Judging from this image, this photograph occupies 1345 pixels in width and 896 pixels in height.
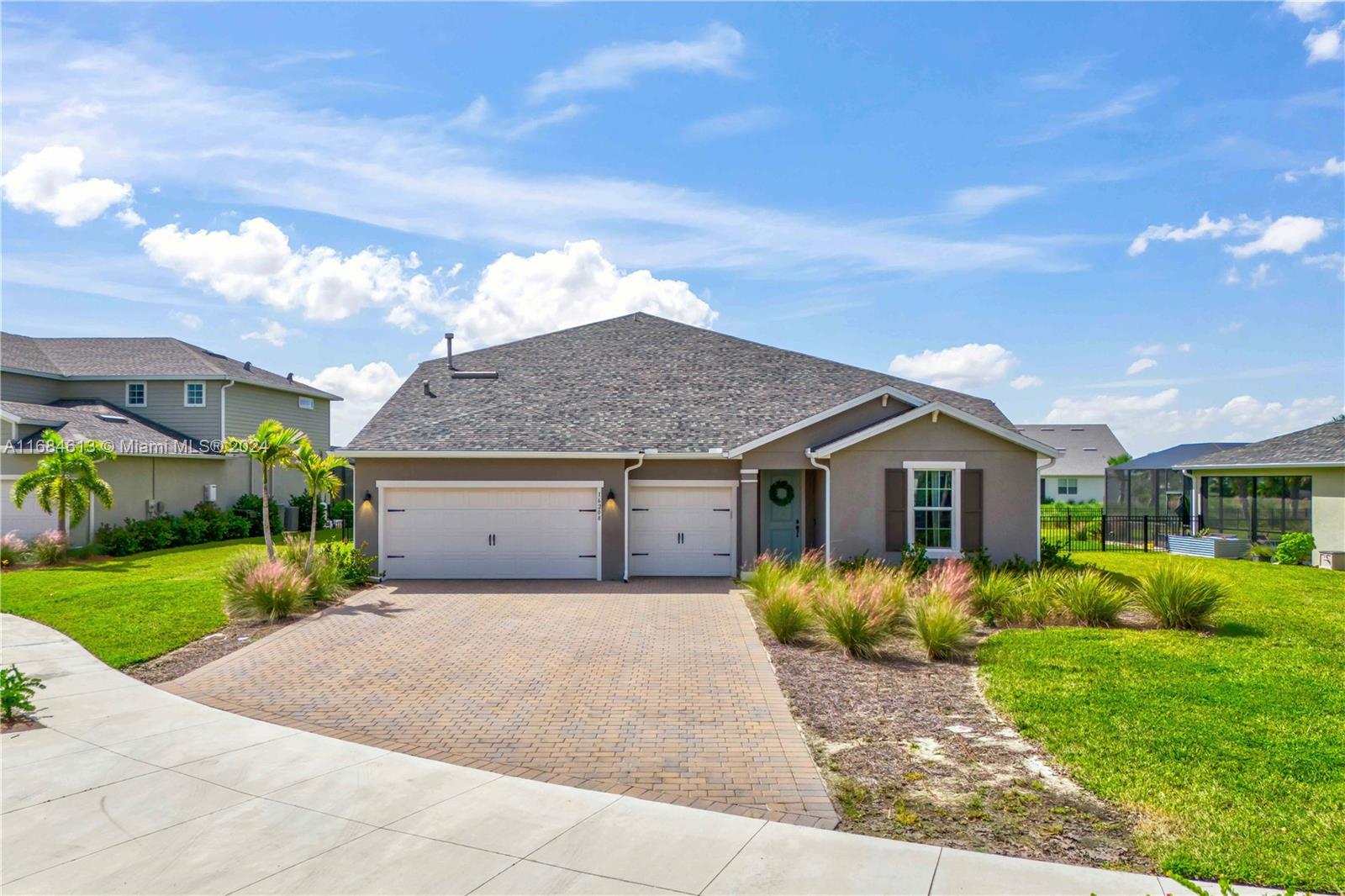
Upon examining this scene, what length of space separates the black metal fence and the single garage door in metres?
15.9

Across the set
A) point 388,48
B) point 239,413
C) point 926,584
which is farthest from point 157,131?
point 239,413

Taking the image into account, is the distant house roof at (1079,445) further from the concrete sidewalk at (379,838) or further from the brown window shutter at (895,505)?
the concrete sidewalk at (379,838)

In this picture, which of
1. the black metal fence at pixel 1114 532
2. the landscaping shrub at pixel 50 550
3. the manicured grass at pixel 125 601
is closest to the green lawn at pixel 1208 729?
the manicured grass at pixel 125 601

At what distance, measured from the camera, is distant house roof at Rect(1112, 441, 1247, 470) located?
101 ft

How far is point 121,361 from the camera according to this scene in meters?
29.7

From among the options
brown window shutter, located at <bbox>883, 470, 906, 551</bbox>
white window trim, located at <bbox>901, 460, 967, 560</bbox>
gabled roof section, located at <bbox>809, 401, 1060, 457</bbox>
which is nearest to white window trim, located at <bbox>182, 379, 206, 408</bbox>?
gabled roof section, located at <bbox>809, 401, 1060, 457</bbox>

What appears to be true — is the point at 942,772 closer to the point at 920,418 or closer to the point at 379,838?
the point at 379,838

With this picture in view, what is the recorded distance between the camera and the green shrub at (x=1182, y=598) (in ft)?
39.9

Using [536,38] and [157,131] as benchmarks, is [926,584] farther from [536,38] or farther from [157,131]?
[157,131]

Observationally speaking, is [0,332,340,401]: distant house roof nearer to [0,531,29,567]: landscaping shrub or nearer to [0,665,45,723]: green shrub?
[0,531,29,567]: landscaping shrub

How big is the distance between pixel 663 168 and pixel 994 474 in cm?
976

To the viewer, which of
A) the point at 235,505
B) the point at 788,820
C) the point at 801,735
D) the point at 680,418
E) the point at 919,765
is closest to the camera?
the point at 788,820

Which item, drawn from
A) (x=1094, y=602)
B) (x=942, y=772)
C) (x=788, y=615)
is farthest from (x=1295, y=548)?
(x=942, y=772)

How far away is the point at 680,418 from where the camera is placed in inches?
794
